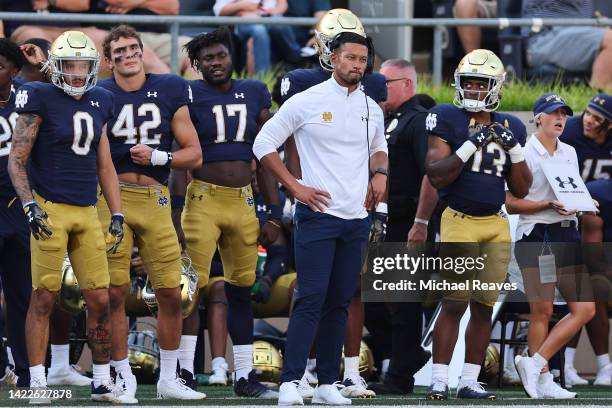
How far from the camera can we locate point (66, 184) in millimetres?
8109

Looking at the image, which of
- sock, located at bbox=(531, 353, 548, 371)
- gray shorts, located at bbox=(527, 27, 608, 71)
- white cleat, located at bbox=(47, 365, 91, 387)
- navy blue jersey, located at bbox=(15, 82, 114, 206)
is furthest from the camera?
gray shorts, located at bbox=(527, 27, 608, 71)

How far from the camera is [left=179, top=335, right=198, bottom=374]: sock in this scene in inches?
355

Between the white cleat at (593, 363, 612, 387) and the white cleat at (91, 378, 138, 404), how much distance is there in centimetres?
374

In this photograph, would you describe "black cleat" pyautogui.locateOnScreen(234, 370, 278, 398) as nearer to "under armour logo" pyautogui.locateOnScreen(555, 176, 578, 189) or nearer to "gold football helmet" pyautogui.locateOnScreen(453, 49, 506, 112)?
"gold football helmet" pyautogui.locateOnScreen(453, 49, 506, 112)

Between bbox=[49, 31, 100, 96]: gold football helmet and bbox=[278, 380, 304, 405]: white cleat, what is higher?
bbox=[49, 31, 100, 96]: gold football helmet

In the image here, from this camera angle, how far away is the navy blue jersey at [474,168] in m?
8.84

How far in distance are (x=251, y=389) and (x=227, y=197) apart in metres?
1.05

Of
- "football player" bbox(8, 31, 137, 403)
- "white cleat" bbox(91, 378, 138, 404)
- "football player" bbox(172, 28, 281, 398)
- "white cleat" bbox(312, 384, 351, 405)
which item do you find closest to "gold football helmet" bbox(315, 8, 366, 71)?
"football player" bbox(172, 28, 281, 398)

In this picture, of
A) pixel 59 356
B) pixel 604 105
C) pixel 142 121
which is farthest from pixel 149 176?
pixel 604 105

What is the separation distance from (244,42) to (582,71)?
2715 mm

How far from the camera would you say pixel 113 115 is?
332 inches

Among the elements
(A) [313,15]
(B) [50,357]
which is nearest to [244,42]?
(A) [313,15]

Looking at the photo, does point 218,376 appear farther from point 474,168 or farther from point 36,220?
point 36,220

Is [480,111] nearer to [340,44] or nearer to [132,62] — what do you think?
[340,44]
